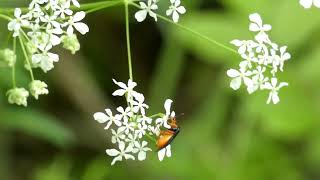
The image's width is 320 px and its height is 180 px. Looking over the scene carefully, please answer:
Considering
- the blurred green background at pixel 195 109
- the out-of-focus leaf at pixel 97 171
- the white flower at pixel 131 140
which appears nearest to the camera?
the white flower at pixel 131 140

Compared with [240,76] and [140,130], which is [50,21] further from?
[240,76]

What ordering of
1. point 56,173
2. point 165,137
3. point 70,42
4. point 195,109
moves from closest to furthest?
point 70,42
point 165,137
point 56,173
point 195,109

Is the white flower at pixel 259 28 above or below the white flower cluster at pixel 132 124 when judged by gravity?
above

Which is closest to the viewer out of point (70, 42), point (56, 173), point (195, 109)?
point (70, 42)

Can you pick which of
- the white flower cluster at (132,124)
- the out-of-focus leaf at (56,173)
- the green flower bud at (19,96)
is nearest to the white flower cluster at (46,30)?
the green flower bud at (19,96)

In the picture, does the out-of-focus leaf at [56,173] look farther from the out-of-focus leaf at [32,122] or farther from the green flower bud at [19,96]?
the green flower bud at [19,96]

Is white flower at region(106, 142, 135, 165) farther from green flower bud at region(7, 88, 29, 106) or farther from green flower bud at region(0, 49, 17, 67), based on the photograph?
green flower bud at region(0, 49, 17, 67)

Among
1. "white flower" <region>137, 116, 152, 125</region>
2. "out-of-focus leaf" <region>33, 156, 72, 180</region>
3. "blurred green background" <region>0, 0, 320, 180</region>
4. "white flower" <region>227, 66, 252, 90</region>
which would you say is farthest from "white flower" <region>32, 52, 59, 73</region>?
"out-of-focus leaf" <region>33, 156, 72, 180</region>

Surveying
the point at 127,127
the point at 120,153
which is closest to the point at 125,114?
the point at 127,127
